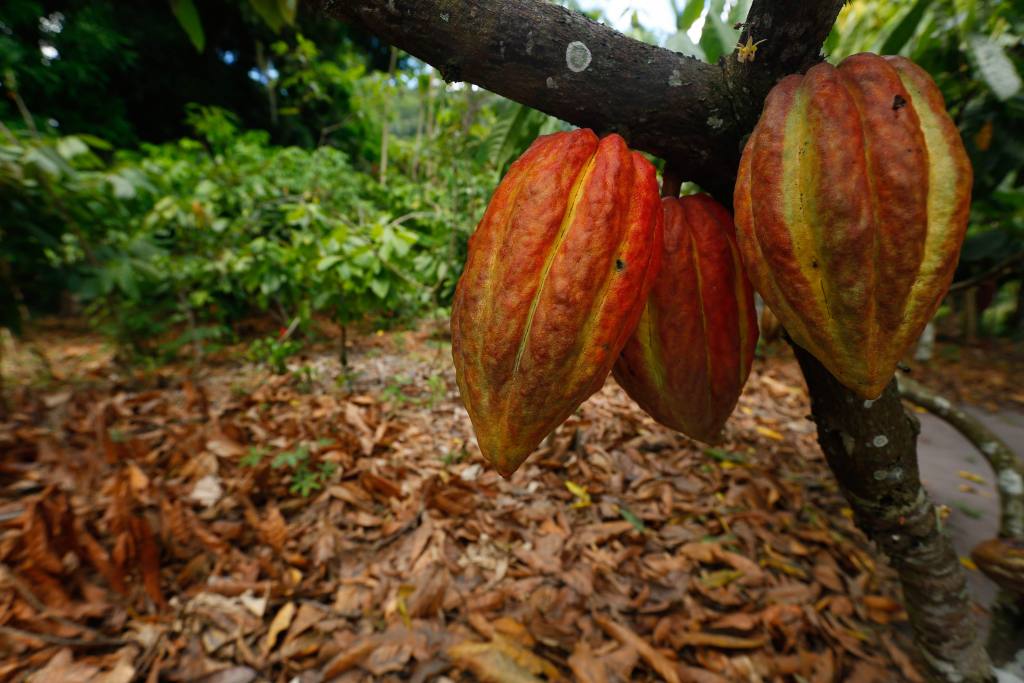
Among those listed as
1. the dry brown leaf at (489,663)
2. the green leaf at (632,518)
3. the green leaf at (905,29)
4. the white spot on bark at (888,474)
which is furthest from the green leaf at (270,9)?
the green leaf at (632,518)

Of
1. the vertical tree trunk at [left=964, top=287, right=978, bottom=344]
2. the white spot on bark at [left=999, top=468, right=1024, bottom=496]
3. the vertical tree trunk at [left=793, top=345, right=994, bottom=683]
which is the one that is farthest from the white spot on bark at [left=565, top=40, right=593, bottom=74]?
the vertical tree trunk at [left=964, top=287, right=978, bottom=344]

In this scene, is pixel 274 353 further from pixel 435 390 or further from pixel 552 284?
pixel 552 284

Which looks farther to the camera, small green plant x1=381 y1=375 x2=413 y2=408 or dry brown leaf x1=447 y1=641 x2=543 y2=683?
small green plant x1=381 y1=375 x2=413 y2=408

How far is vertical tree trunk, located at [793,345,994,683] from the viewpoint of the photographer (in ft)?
2.15

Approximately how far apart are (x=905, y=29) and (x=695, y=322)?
780 mm

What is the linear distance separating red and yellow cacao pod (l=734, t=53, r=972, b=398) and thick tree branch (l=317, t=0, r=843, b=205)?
5cm

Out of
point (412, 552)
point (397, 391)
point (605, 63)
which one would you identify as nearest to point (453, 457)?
point (412, 552)

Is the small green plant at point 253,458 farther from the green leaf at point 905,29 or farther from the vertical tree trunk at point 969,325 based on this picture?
the vertical tree trunk at point 969,325

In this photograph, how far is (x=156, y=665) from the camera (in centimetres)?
118

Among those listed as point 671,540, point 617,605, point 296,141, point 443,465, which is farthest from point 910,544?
point 296,141

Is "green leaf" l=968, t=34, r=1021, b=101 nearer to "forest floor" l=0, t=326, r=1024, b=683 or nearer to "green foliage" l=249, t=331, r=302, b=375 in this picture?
"forest floor" l=0, t=326, r=1024, b=683

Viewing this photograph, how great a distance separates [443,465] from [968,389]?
3982mm

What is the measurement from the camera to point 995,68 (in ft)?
2.99

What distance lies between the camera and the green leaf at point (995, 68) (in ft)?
2.93
